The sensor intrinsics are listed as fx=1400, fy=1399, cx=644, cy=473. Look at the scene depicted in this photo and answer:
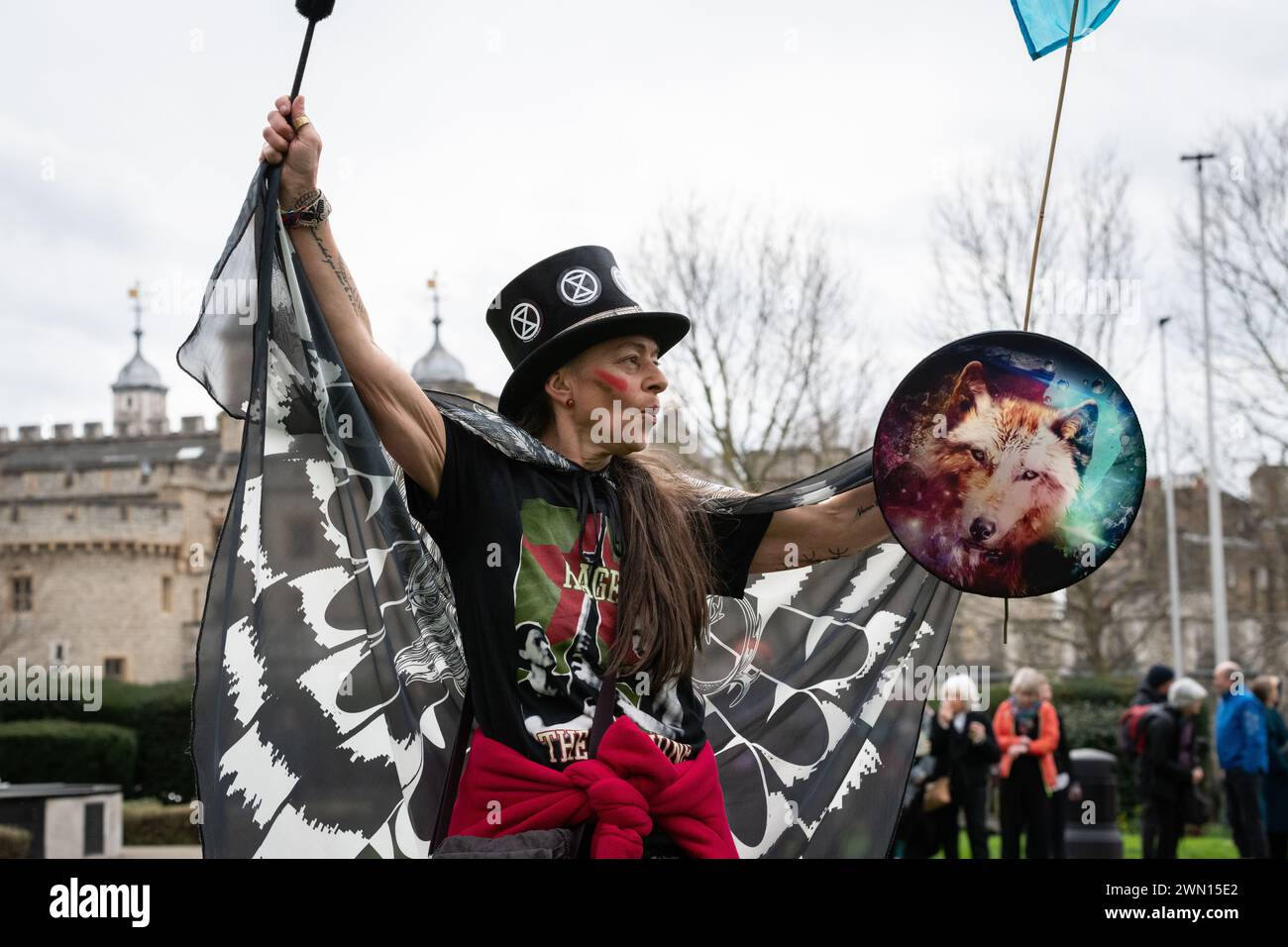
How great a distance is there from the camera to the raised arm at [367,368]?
297 centimetres

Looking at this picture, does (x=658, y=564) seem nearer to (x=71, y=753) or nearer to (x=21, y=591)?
(x=71, y=753)

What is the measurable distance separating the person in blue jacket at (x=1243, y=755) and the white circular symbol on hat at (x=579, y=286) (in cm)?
875

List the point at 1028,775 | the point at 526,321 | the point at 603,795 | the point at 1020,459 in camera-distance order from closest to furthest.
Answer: the point at 603,795 < the point at 1020,459 < the point at 526,321 < the point at 1028,775

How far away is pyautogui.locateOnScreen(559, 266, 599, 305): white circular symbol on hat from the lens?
3.28 m

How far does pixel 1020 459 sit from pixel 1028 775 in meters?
8.11

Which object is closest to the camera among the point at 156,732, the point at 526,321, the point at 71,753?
the point at 526,321

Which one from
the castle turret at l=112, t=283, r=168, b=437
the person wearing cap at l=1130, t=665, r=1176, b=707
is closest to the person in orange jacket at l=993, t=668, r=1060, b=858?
the person wearing cap at l=1130, t=665, r=1176, b=707

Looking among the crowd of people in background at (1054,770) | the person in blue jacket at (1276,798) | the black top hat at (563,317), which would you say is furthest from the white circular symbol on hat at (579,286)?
the person in blue jacket at (1276,798)

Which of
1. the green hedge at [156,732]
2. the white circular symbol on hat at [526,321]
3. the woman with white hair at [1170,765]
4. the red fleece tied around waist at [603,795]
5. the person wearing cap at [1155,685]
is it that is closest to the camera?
the red fleece tied around waist at [603,795]

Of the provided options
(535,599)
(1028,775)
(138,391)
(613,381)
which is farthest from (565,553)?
(138,391)

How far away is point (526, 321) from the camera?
3.34 m

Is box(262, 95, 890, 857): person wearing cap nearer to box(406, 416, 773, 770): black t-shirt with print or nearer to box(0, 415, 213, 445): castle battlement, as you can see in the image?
box(406, 416, 773, 770): black t-shirt with print

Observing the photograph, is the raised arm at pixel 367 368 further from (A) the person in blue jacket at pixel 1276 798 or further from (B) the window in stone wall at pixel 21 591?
(B) the window in stone wall at pixel 21 591
